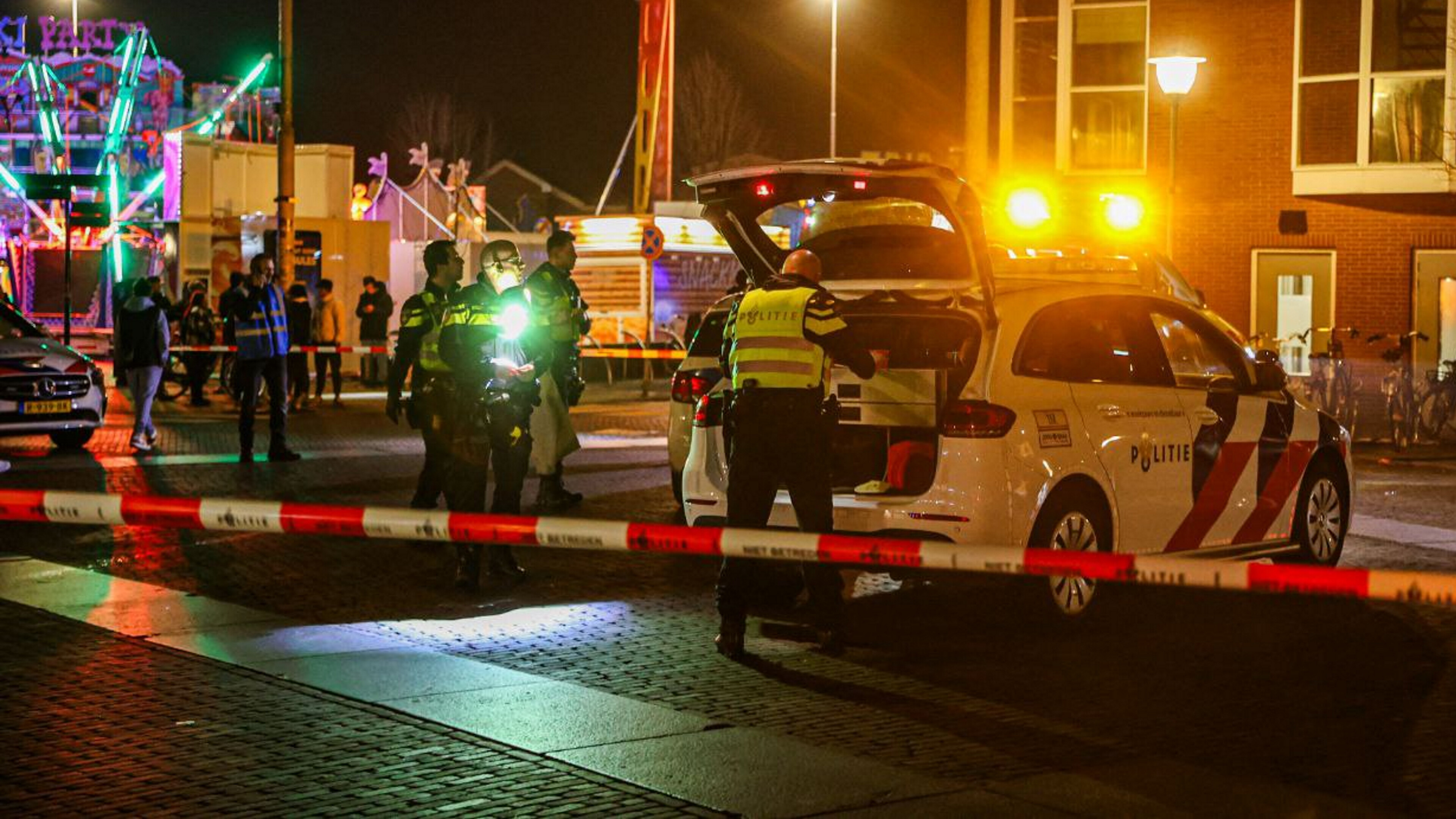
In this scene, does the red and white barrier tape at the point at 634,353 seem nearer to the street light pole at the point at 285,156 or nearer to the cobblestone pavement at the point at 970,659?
the street light pole at the point at 285,156

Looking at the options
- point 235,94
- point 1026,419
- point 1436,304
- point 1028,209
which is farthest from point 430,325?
point 235,94

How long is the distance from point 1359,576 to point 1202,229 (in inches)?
852

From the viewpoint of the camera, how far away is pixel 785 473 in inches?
333

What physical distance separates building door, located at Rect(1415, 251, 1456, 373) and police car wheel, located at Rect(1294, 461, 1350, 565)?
15210mm

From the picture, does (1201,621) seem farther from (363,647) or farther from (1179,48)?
(1179,48)

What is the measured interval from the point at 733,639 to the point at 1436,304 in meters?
19.2

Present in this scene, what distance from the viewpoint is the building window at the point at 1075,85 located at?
27.2 metres

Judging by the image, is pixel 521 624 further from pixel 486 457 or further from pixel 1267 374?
pixel 1267 374

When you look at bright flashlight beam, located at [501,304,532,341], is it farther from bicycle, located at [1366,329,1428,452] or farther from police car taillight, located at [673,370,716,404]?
bicycle, located at [1366,329,1428,452]

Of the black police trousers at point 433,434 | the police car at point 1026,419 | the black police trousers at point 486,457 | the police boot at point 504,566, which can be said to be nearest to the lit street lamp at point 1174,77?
the police car at point 1026,419

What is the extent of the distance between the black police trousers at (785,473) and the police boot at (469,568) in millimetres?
2102

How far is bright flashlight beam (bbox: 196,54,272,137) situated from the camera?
131 feet

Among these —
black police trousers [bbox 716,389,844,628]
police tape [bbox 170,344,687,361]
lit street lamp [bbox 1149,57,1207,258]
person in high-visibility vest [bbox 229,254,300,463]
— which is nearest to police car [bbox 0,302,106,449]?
person in high-visibility vest [bbox 229,254,300,463]

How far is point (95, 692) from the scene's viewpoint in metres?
7.54
